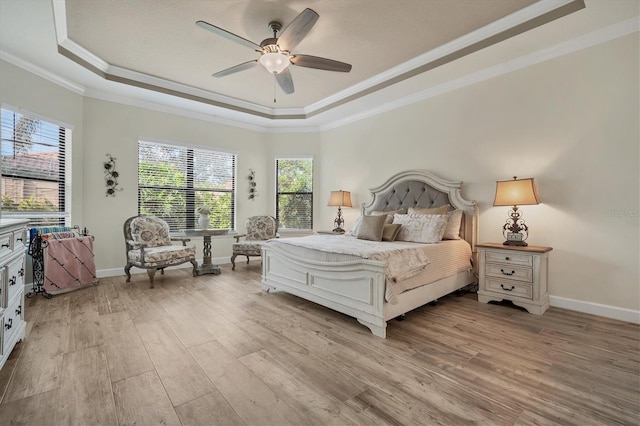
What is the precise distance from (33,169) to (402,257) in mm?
4678

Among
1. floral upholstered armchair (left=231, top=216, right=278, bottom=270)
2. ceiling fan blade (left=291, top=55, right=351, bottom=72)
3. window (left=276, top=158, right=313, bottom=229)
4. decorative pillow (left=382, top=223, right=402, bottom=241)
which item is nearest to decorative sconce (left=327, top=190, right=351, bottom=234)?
window (left=276, top=158, right=313, bottom=229)

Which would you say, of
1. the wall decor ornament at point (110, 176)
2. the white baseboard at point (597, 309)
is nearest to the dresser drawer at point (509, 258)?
the white baseboard at point (597, 309)

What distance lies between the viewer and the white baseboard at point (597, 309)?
9.09 ft

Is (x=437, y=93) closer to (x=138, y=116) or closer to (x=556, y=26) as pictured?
(x=556, y=26)

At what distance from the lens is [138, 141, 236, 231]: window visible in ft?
16.4

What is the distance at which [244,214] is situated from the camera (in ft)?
19.8

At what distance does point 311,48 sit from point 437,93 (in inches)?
78.6

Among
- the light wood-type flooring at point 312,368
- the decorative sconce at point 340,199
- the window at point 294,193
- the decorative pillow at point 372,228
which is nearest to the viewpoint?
the light wood-type flooring at point 312,368

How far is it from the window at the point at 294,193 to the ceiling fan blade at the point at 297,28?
3.59 metres

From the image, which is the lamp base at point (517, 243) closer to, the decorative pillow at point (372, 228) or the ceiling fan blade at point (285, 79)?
the decorative pillow at point (372, 228)

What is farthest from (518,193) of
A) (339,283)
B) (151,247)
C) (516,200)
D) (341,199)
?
(151,247)

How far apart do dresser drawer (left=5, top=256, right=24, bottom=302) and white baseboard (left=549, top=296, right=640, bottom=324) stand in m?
4.88

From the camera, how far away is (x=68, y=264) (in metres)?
3.72

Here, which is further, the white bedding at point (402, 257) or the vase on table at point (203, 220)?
the vase on table at point (203, 220)
